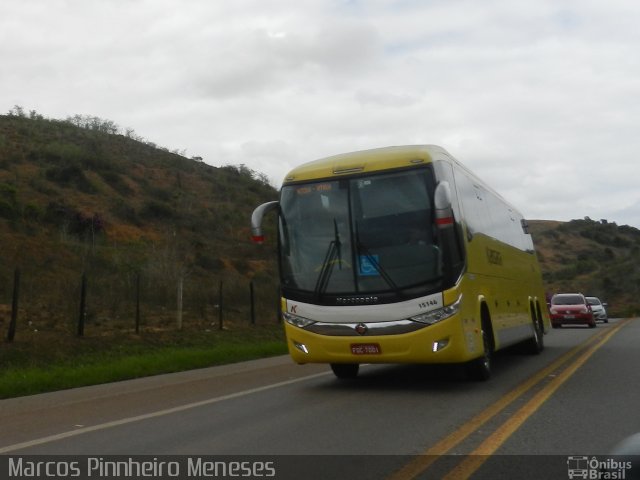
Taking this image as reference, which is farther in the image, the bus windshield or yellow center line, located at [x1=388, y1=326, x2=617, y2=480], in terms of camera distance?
the bus windshield

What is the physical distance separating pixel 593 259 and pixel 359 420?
85.7m

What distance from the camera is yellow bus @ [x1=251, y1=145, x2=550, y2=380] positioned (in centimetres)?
1049

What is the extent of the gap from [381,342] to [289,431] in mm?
2695

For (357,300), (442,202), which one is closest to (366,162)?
(442,202)

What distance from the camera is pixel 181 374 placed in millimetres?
15211

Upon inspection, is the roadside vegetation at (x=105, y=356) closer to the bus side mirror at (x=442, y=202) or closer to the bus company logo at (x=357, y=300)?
the bus company logo at (x=357, y=300)

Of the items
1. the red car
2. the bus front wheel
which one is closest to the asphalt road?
the bus front wheel

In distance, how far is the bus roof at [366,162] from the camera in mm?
11102

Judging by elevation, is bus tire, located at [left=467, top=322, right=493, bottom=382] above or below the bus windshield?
below

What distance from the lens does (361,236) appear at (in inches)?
429

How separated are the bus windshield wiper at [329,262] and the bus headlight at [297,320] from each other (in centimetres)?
41

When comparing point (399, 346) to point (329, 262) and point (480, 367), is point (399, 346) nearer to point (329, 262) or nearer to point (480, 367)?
point (329, 262)

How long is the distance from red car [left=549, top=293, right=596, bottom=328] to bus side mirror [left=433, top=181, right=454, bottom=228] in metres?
24.5

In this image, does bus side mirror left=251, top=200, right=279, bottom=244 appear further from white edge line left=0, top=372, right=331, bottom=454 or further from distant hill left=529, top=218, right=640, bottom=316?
distant hill left=529, top=218, right=640, bottom=316
